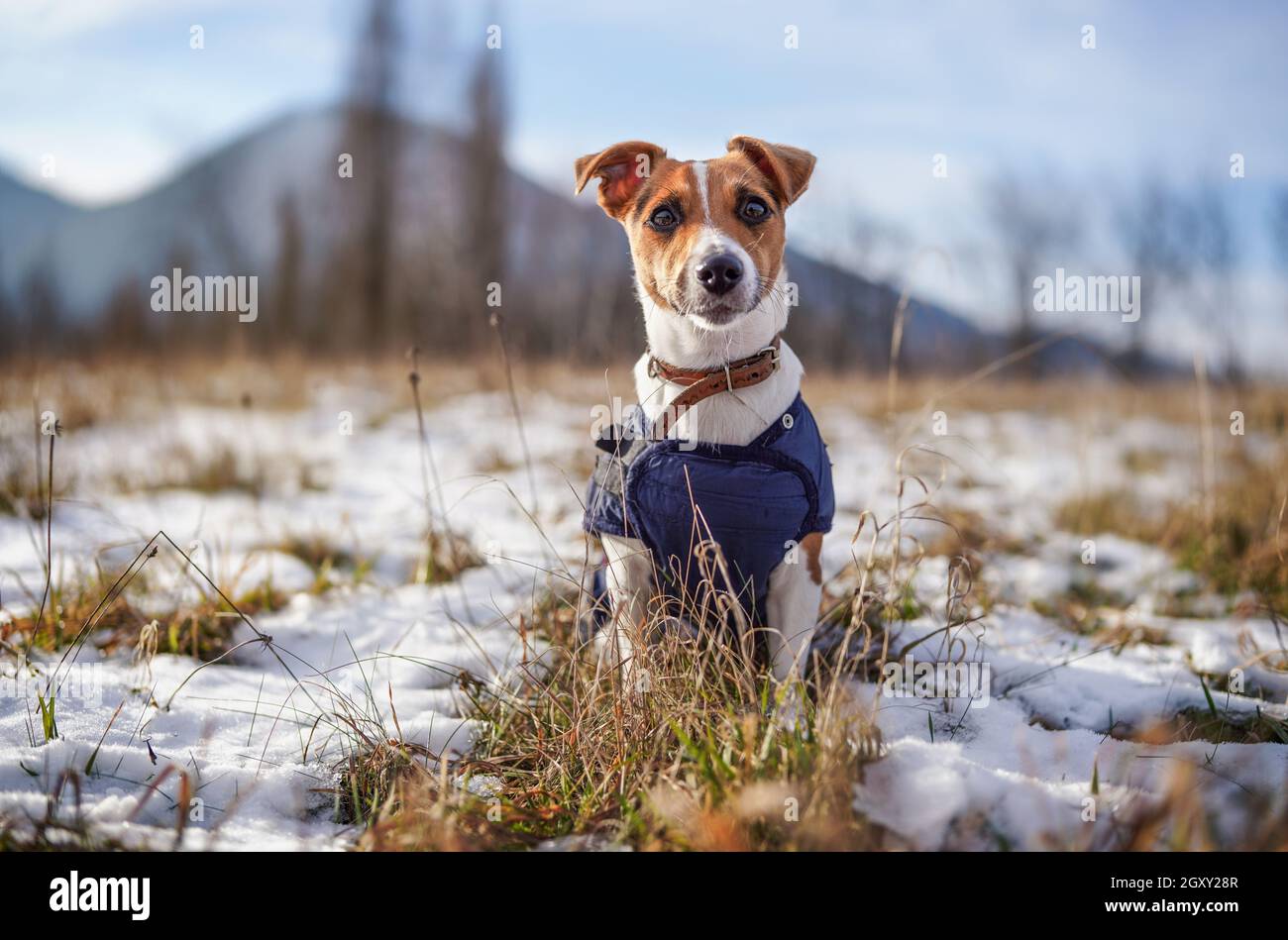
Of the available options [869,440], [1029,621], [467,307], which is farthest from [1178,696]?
[467,307]

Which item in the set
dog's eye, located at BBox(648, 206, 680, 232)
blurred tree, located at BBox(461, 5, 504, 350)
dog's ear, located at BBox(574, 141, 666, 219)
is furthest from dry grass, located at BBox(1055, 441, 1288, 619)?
blurred tree, located at BBox(461, 5, 504, 350)

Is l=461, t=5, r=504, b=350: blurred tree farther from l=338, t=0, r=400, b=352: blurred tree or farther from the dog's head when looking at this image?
the dog's head

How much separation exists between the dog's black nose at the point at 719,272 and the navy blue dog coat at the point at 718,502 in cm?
41

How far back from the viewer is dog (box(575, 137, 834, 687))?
2.14m

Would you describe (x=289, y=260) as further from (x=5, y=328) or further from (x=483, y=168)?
(x=5, y=328)

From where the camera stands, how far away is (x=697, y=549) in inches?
83.4

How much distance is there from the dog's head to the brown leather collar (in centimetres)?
13

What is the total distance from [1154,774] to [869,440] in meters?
5.61

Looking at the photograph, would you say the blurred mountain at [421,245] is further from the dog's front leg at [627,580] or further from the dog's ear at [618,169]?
the dog's front leg at [627,580]

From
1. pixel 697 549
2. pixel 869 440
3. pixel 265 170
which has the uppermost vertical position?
pixel 265 170

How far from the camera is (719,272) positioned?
209cm

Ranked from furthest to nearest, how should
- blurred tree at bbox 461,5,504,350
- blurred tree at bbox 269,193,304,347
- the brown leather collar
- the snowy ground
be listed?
1. blurred tree at bbox 269,193,304,347
2. blurred tree at bbox 461,5,504,350
3. the brown leather collar
4. the snowy ground

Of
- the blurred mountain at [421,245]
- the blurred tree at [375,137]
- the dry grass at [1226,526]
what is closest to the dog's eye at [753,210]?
the dry grass at [1226,526]

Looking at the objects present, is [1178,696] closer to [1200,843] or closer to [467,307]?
[1200,843]
